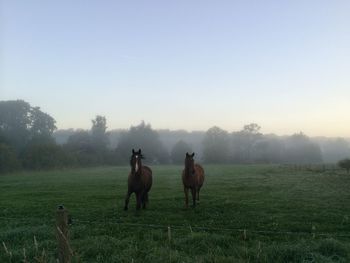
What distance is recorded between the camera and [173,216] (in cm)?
1659

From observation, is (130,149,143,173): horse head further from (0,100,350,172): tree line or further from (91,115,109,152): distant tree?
(91,115,109,152): distant tree

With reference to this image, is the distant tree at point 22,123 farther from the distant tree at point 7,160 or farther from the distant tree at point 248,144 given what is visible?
the distant tree at point 248,144

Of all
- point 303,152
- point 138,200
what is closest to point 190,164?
point 138,200

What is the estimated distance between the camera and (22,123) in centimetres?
9744

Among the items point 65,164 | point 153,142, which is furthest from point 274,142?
point 65,164

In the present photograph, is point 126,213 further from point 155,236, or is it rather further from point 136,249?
point 136,249

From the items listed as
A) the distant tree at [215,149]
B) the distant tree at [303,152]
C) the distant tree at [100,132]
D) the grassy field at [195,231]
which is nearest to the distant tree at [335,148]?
the distant tree at [303,152]

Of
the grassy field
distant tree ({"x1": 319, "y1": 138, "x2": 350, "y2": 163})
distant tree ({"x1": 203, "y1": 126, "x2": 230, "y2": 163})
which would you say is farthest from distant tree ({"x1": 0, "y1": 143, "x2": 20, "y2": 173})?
distant tree ({"x1": 319, "y1": 138, "x2": 350, "y2": 163})

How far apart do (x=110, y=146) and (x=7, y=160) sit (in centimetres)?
5420

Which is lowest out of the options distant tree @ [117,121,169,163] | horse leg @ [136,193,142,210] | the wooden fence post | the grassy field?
the grassy field

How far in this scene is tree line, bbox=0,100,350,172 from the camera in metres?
84.9

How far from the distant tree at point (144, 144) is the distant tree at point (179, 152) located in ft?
7.94

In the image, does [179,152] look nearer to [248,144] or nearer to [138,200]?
[248,144]

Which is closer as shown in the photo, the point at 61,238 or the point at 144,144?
the point at 61,238
